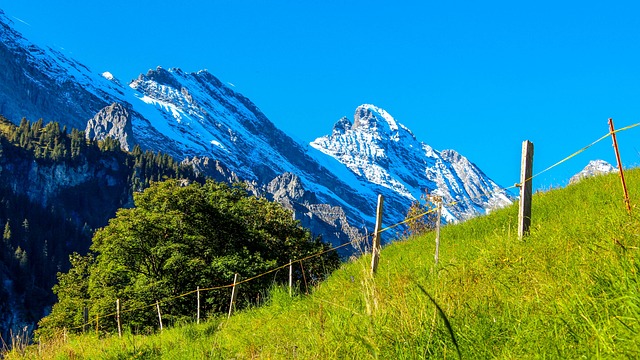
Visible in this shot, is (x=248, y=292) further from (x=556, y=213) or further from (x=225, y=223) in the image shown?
(x=556, y=213)

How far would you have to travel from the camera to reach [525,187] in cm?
910

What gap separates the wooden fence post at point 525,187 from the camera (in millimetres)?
8758

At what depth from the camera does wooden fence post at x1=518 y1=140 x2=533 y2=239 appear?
345 inches

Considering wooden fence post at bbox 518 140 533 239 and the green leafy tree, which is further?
the green leafy tree

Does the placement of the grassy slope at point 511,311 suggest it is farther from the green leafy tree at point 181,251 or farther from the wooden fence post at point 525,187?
the green leafy tree at point 181,251

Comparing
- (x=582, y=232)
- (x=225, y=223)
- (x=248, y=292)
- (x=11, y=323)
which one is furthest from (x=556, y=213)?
(x=11, y=323)

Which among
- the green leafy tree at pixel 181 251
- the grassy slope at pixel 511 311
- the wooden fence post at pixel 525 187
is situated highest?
the green leafy tree at pixel 181 251

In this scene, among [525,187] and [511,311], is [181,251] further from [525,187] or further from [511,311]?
[511,311]

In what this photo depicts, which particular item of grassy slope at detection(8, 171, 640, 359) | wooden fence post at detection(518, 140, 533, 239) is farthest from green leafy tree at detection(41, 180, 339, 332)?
grassy slope at detection(8, 171, 640, 359)

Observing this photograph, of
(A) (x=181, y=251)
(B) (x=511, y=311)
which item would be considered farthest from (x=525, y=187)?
(A) (x=181, y=251)

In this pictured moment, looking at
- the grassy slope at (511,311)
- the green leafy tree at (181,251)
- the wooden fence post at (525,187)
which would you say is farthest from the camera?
the green leafy tree at (181,251)

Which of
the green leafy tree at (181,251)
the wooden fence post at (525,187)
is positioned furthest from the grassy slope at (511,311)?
the green leafy tree at (181,251)

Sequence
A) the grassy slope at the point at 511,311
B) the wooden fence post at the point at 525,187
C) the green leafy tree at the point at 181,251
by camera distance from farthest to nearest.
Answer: the green leafy tree at the point at 181,251 → the wooden fence post at the point at 525,187 → the grassy slope at the point at 511,311

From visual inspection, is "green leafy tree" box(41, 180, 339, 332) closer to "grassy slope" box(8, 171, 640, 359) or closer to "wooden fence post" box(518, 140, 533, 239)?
"wooden fence post" box(518, 140, 533, 239)
